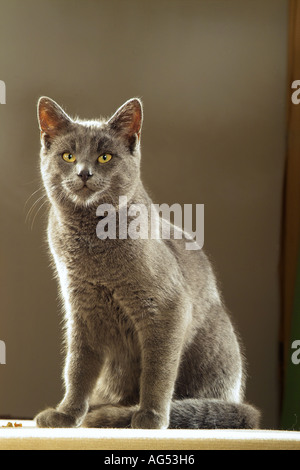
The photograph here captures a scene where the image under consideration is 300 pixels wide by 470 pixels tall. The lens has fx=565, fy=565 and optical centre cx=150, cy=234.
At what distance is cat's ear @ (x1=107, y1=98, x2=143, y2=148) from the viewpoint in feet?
3.36

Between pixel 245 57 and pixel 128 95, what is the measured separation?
1.65ft

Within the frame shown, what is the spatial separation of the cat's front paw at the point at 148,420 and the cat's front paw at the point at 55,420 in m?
0.12

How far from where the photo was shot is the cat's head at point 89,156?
0.98m

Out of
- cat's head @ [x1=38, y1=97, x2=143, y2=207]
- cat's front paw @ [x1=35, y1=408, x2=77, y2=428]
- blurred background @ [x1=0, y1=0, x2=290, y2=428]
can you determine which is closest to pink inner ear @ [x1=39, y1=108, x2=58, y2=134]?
cat's head @ [x1=38, y1=97, x2=143, y2=207]

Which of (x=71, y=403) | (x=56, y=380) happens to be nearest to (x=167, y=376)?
(x=71, y=403)

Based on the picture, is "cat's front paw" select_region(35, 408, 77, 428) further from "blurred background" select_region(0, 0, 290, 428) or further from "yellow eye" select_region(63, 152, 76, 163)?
"blurred background" select_region(0, 0, 290, 428)

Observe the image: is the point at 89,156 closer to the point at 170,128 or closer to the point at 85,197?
the point at 85,197

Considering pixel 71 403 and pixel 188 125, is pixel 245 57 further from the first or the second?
pixel 71 403

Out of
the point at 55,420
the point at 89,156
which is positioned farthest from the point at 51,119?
the point at 55,420

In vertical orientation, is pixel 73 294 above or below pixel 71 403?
above

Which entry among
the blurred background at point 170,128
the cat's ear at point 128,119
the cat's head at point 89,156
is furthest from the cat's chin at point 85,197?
the blurred background at point 170,128

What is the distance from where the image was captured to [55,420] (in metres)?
0.97

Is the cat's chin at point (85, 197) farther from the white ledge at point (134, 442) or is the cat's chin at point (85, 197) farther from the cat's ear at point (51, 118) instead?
the white ledge at point (134, 442)
